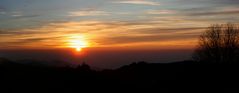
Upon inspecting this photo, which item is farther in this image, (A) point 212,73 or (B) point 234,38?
(B) point 234,38

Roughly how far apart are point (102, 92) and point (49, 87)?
413 cm

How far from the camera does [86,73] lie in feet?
108

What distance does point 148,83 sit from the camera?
34000 millimetres

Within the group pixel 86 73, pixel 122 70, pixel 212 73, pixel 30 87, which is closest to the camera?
pixel 30 87

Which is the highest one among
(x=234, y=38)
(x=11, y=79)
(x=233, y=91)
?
(x=234, y=38)

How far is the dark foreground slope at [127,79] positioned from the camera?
29003mm

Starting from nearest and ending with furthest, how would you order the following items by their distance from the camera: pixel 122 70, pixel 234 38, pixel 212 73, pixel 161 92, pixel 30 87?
pixel 30 87
pixel 161 92
pixel 212 73
pixel 122 70
pixel 234 38

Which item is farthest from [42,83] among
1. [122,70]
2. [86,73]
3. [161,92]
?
[122,70]

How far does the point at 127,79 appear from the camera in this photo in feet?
120

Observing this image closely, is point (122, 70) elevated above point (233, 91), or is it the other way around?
point (122, 70)

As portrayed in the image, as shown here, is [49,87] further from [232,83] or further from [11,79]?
[232,83]

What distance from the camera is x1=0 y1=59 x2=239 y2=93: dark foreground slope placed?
29003mm

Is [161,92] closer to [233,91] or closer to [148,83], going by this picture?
[148,83]

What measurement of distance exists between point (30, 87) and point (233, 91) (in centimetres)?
1668
